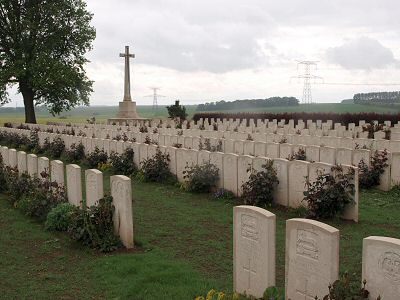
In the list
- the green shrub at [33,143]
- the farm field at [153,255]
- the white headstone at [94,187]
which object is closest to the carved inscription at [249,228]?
the farm field at [153,255]

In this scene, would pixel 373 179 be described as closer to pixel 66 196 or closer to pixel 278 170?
pixel 278 170

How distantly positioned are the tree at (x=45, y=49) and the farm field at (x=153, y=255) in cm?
2148

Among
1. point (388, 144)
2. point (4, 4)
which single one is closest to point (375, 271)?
point (388, 144)

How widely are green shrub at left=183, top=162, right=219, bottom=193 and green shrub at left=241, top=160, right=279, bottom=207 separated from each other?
51.4 inches

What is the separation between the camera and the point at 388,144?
12.3m

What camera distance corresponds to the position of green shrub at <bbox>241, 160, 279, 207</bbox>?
8.52 m

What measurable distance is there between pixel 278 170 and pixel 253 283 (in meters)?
4.27

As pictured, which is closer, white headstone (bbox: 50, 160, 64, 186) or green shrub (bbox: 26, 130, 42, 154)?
white headstone (bbox: 50, 160, 64, 186)

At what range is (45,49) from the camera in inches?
1186

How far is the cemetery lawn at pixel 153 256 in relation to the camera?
5148 mm

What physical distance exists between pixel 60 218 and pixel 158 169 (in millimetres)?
4247

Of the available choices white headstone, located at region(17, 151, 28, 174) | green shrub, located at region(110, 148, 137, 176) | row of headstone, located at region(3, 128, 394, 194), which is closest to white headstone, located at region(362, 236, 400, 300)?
row of headstone, located at region(3, 128, 394, 194)

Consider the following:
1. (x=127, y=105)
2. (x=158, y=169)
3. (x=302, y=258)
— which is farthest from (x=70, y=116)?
(x=302, y=258)

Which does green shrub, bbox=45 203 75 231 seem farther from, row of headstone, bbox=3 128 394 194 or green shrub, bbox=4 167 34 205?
row of headstone, bbox=3 128 394 194
